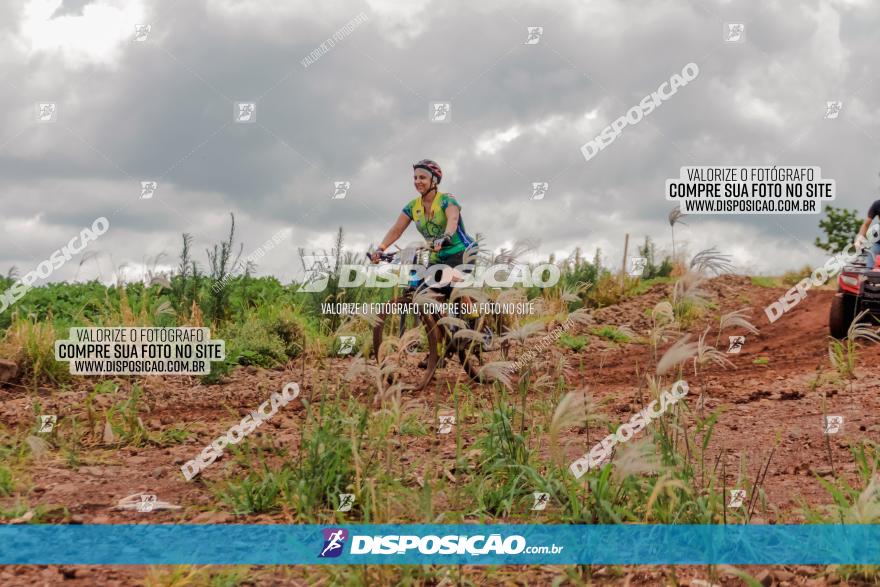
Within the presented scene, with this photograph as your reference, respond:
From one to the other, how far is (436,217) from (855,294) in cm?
534

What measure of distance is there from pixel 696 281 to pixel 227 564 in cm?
251

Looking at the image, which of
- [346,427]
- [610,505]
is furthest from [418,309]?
[610,505]

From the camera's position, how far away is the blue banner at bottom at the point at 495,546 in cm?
332

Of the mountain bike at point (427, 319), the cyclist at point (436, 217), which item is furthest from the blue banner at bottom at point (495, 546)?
the cyclist at point (436, 217)

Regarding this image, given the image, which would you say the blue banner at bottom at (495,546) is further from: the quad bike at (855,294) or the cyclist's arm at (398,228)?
the quad bike at (855,294)

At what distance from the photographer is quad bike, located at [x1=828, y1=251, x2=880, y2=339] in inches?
365

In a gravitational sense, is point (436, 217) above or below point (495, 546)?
above

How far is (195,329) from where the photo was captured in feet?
30.1

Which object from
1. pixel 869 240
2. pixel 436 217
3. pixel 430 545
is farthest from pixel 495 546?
pixel 869 240

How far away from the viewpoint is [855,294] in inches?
372

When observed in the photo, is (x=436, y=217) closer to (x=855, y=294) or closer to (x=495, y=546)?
(x=495, y=546)

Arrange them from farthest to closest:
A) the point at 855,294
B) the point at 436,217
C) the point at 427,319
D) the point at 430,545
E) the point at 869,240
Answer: the point at 869,240, the point at 855,294, the point at 436,217, the point at 427,319, the point at 430,545

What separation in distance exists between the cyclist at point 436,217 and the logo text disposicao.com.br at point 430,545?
402cm

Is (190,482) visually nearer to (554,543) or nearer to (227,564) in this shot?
(227,564)
